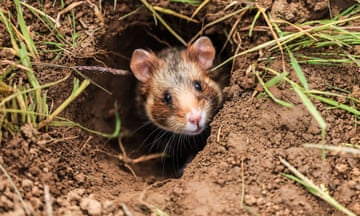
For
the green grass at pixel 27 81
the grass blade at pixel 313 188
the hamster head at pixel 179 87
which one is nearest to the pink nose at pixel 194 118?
the hamster head at pixel 179 87

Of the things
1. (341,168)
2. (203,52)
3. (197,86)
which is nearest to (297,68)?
(341,168)

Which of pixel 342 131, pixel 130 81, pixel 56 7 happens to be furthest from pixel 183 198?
pixel 130 81

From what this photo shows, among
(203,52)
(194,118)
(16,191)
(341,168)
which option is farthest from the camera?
(203,52)

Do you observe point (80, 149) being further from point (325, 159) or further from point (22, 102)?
point (325, 159)

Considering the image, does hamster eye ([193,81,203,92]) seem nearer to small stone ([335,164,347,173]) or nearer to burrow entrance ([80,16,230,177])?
burrow entrance ([80,16,230,177])

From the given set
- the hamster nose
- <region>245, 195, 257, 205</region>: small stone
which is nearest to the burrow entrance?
the hamster nose

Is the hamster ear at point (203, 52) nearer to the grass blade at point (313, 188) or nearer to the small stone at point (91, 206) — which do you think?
the grass blade at point (313, 188)

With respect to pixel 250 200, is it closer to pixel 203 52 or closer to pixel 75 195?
pixel 75 195
